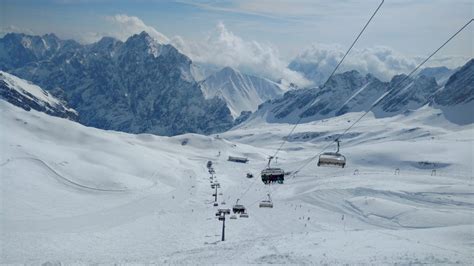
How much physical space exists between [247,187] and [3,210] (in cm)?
6625

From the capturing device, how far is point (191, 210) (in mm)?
88938

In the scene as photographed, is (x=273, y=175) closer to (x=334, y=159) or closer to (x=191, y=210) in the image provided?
(x=334, y=159)

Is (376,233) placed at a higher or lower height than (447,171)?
lower

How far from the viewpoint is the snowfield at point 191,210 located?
4100 centimetres

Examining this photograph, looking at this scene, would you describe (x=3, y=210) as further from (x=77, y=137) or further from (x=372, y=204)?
(x=77, y=137)

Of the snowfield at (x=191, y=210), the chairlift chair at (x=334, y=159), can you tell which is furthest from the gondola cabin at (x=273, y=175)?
the chairlift chair at (x=334, y=159)

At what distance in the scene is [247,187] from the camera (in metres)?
126

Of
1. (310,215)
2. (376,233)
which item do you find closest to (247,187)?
(310,215)

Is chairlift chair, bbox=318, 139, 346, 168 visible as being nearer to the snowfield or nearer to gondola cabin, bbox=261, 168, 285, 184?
the snowfield

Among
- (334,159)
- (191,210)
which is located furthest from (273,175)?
(191,210)

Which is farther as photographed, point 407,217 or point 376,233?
point 407,217

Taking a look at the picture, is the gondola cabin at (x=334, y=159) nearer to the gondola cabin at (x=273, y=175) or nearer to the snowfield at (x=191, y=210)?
the snowfield at (x=191, y=210)

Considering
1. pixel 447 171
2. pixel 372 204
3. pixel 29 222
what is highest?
pixel 447 171

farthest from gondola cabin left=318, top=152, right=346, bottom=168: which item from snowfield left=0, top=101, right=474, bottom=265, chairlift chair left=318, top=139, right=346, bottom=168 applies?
snowfield left=0, top=101, right=474, bottom=265
